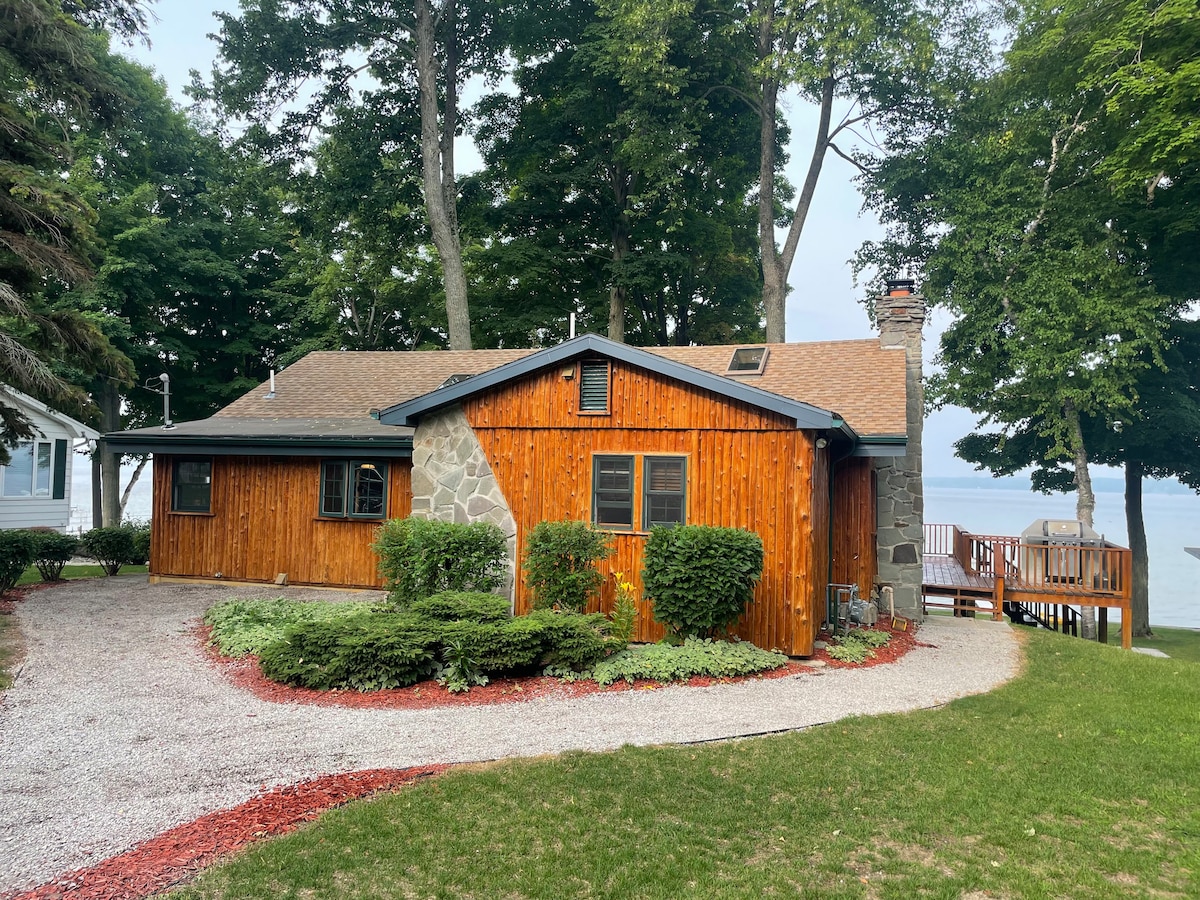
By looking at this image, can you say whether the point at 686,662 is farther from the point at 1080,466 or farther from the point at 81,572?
the point at 81,572

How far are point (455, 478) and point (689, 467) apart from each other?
127 inches

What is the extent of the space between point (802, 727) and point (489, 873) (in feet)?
11.1

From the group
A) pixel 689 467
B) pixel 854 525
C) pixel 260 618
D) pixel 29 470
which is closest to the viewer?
pixel 689 467

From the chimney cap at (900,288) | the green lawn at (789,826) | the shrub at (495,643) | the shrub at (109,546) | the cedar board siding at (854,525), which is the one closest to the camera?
the green lawn at (789,826)

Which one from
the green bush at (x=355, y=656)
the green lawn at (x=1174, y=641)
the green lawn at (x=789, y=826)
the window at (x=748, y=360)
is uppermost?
the window at (x=748, y=360)

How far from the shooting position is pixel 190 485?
13883 millimetres

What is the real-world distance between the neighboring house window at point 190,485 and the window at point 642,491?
26.6ft

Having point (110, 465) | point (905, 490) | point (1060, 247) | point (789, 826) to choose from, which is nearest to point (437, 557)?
point (789, 826)

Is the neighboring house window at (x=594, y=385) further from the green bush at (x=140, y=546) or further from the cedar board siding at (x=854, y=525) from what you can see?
the green bush at (x=140, y=546)

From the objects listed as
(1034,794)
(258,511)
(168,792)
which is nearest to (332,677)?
(168,792)

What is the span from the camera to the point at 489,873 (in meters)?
4.02

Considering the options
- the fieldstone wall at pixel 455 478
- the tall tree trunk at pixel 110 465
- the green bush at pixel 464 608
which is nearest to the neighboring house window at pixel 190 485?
the fieldstone wall at pixel 455 478

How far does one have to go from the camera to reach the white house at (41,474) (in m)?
20.6

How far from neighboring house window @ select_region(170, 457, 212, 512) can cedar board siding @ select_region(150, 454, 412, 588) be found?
13cm
